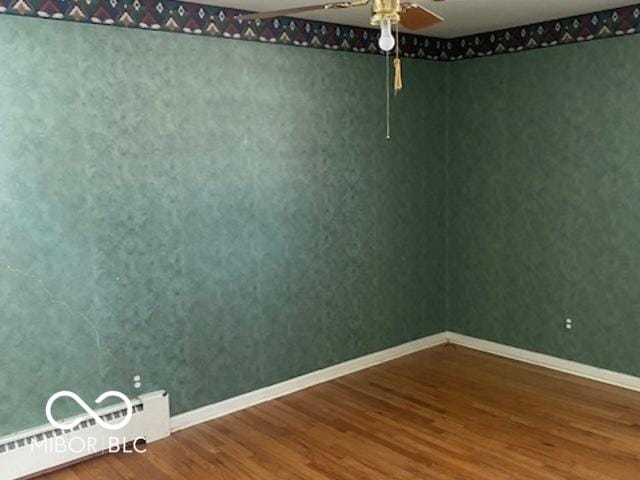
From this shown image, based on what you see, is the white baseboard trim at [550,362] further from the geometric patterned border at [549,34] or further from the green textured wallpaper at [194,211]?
the geometric patterned border at [549,34]

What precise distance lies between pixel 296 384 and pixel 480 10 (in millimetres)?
2890

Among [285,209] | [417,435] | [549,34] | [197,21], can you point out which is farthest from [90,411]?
[549,34]

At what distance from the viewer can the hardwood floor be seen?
11.0ft

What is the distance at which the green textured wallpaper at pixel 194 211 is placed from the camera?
3291 mm

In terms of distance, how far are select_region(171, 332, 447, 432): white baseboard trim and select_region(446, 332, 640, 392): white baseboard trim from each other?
0.77ft

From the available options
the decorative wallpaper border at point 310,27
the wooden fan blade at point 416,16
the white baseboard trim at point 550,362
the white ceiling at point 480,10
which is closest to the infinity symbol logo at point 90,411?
the decorative wallpaper border at point 310,27

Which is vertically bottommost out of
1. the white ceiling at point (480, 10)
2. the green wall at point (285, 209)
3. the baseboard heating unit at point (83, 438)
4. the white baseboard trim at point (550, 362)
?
the white baseboard trim at point (550, 362)

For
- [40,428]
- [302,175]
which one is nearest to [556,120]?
[302,175]

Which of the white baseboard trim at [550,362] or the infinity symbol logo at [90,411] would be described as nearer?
the infinity symbol logo at [90,411]

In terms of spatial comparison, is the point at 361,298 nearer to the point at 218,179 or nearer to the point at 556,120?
the point at 218,179

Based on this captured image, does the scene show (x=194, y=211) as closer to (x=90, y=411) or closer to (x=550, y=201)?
(x=90, y=411)

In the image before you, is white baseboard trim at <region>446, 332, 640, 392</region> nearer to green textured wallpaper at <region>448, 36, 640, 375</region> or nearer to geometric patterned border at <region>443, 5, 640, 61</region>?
green textured wallpaper at <region>448, 36, 640, 375</region>

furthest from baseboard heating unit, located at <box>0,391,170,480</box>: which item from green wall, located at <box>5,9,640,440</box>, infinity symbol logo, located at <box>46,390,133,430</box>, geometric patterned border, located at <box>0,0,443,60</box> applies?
geometric patterned border, located at <box>0,0,443,60</box>

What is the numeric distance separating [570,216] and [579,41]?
4.13 feet
